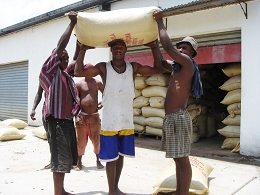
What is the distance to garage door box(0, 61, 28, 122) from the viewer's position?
10963mm

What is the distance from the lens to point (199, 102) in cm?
706

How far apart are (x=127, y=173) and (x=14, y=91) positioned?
28.4 feet

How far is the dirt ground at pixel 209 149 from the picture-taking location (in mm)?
5034

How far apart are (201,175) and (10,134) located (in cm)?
511

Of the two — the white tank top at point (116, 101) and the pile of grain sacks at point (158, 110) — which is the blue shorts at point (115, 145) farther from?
the pile of grain sacks at point (158, 110)

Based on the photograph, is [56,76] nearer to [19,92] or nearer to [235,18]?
[235,18]

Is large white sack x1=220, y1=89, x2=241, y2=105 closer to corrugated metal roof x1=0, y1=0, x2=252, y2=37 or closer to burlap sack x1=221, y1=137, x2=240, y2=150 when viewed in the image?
burlap sack x1=221, y1=137, x2=240, y2=150

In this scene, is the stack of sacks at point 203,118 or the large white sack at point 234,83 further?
the stack of sacks at point 203,118


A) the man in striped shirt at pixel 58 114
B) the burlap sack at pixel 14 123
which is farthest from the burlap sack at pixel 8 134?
the man in striped shirt at pixel 58 114

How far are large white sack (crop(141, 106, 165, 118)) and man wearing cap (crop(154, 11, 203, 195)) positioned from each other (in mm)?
3716

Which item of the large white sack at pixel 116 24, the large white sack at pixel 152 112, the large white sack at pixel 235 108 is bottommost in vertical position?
the large white sack at pixel 152 112

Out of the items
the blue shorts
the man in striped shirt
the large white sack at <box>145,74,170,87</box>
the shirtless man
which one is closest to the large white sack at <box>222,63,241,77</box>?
the large white sack at <box>145,74,170,87</box>

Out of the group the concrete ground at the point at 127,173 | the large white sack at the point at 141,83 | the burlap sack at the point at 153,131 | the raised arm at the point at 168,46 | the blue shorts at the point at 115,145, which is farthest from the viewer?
the large white sack at the point at 141,83

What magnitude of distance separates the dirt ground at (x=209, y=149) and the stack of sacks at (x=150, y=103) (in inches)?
9.2
